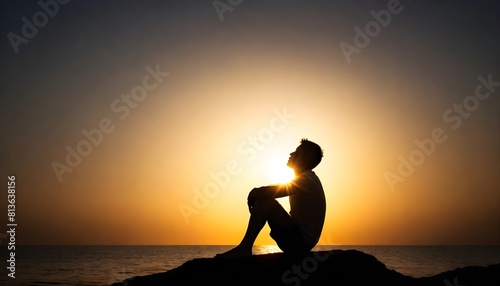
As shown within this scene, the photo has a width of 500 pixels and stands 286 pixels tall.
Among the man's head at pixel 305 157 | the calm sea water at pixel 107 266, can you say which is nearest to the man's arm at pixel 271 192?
the man's head at pixel 305 157

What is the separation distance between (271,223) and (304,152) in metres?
1.24

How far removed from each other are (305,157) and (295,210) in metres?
0.84

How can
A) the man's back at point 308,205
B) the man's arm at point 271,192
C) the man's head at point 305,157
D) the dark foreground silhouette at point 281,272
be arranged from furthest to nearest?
the man's head at point 305,157
the man's back at point 308,205
the man's arm at point 271,192
the dark foreground silhouette at point 281,272

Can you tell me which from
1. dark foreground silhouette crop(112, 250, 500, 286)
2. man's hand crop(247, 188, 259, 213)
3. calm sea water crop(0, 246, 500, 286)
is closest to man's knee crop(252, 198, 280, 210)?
man's hand crop(247, 188, 259, 213)

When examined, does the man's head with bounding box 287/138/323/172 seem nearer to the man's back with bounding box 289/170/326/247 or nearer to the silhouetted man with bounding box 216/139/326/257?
the silhouetted man with bounding box 216/139/326/257

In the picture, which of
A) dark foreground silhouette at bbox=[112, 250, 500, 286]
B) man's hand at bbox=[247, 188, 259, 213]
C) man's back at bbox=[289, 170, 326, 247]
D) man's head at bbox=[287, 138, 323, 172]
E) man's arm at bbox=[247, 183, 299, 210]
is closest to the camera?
dark foreground silhouette at bbox=[112, 250, 500, 286]

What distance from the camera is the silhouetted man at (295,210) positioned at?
667cm

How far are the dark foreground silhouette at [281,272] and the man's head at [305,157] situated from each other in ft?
4.43

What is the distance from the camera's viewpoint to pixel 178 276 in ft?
20.9

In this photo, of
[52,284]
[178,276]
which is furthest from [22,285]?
[178,276]

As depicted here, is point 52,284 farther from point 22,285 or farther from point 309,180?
point 309,180

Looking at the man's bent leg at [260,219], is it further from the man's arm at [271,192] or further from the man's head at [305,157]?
the man's head at [305,157]

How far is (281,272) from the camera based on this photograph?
6484 millimetres

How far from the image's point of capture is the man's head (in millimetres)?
7194
